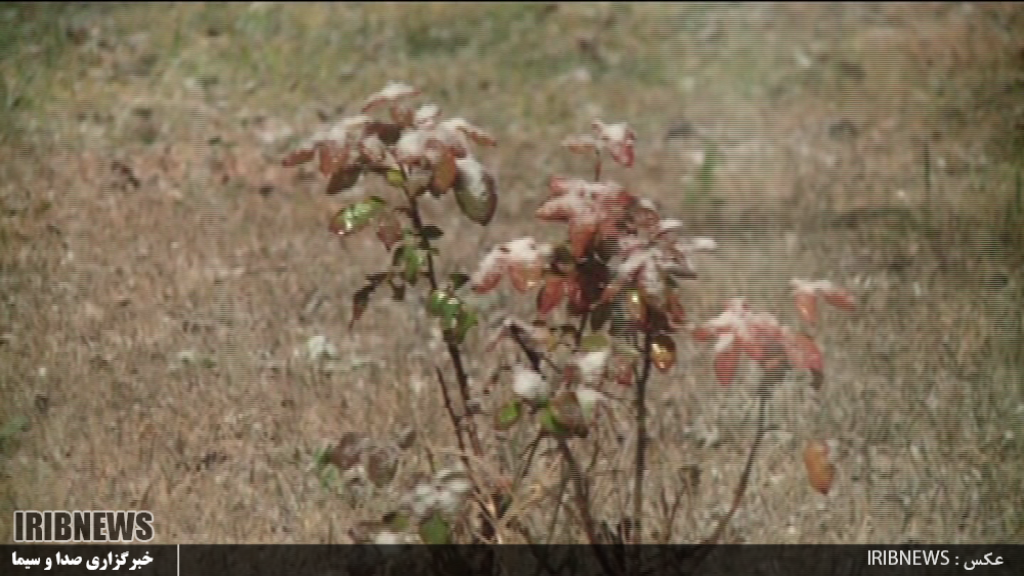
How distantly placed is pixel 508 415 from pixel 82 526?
4.31ft

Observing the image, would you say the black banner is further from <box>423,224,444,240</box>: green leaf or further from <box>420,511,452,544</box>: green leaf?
<box>423,224,444,240</box>: green leaf

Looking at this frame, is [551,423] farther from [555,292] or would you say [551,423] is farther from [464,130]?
[464,130]

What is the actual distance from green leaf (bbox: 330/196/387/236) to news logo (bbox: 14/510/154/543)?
1074mm

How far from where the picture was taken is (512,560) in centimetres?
347

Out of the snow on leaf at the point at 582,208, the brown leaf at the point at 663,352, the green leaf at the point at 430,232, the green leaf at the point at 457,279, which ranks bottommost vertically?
the brown leaf at the point at 663,352

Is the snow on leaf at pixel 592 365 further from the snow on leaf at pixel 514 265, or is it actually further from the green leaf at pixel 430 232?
the green leaf at pixel 430 232

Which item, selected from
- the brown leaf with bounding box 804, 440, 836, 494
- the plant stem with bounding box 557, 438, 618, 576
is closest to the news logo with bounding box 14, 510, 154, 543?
the plant stem with bounding box 557, 438, 618, 576

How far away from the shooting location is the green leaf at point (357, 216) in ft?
10.8

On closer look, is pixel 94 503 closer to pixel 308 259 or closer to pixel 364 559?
pixel 364 559

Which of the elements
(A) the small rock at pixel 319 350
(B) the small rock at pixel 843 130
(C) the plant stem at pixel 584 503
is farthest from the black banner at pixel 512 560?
(B) the small rock at pixel 843 130

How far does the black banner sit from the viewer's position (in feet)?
11.7

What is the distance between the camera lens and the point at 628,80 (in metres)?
8.70

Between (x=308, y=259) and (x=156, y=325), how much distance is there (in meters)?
0.99

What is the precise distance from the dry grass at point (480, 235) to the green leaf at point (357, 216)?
0.94m
